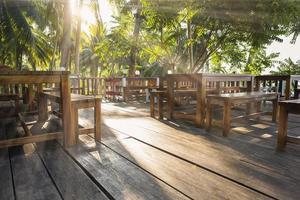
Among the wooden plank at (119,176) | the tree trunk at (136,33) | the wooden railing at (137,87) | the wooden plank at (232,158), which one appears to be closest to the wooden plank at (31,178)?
the wooden plank at (119,176)

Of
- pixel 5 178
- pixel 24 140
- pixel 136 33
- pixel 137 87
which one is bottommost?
pixel 5 178

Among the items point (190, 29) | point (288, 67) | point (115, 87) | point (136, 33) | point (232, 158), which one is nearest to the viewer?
point (232, 158)

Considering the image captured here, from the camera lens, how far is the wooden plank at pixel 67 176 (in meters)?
1.27

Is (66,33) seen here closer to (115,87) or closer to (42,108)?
(115,87)

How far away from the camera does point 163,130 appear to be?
9.51 ft

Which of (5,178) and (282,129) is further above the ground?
(282,129)

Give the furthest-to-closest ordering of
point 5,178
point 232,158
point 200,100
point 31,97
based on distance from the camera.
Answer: point 31,97, point 200,100, point 232,158, point 5,178

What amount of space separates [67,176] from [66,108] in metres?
0.82

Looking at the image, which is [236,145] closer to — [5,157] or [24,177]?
[24,177]

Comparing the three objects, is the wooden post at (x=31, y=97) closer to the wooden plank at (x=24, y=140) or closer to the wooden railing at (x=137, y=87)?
the wooden plank at (x=24, y=140)

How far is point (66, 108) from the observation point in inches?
83.6

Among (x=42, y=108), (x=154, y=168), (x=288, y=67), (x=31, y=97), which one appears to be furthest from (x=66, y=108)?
(x=288, y=67)

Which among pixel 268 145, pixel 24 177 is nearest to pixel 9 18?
pixel 24 177

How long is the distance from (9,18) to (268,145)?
437 inches
